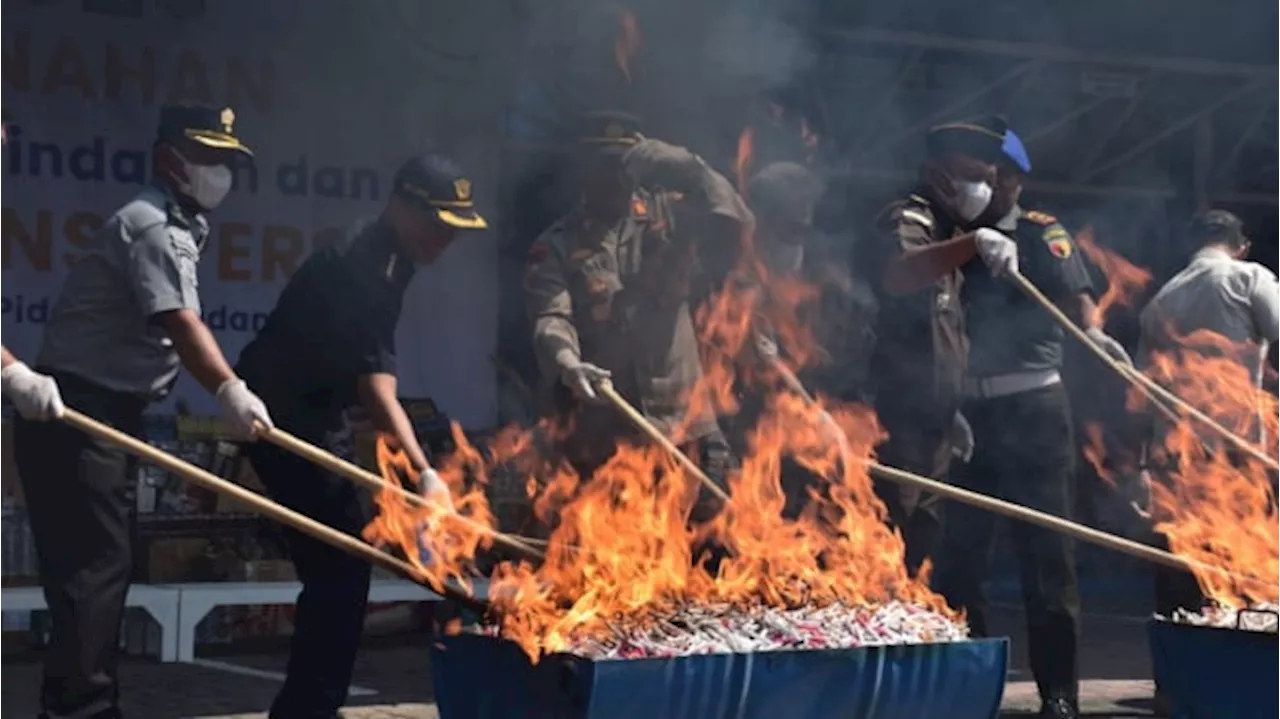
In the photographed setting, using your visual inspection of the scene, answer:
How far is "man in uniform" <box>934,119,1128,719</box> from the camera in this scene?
6820 millimetres

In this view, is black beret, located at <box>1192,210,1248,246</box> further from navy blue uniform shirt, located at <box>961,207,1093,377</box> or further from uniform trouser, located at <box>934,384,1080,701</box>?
uniform trouser, located at <box>934,384,1080,701</box>

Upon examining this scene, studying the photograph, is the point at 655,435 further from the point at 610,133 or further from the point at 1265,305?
the point at 1265,305

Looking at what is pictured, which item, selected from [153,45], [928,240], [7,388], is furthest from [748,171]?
[7,388]

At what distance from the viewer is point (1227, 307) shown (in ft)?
24.6

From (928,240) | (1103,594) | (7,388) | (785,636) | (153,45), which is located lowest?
(1103,594)

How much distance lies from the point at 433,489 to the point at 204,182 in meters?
1.08

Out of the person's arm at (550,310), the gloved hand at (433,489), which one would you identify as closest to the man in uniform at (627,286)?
the person's arm at (550,310)

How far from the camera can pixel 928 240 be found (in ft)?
21.9

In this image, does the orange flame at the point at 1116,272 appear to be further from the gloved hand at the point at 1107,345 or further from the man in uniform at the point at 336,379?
the man in uniform at the point at 336,379

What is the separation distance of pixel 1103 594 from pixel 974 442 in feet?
14.1

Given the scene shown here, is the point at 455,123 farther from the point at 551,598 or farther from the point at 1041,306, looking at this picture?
the point at 551,598

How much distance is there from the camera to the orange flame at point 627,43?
292 inches

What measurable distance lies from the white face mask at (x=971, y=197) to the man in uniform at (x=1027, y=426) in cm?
13

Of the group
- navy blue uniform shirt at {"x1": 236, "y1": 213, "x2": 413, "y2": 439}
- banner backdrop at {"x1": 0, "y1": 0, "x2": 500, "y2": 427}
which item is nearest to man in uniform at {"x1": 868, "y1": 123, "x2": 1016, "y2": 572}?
navy blue uniform shirt at {"x1": 236, "y1": 213, "x2": 413, "y2": 439}
